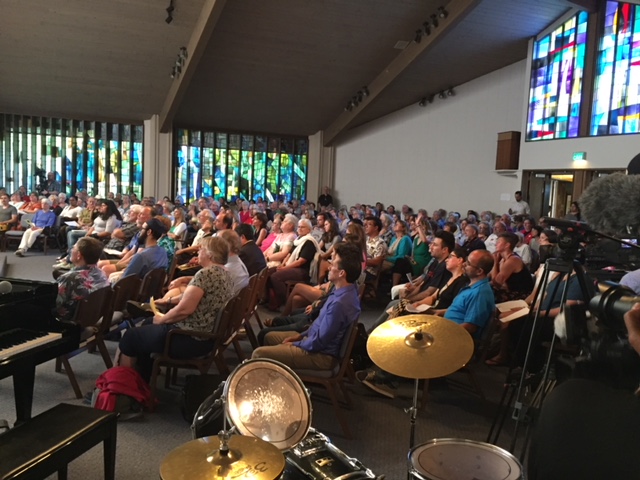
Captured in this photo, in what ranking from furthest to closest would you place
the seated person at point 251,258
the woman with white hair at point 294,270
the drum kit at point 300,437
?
1. the woman with white hair at point 294,270
2. the seated person at point 251,258
3. the drum kit at point 300,437

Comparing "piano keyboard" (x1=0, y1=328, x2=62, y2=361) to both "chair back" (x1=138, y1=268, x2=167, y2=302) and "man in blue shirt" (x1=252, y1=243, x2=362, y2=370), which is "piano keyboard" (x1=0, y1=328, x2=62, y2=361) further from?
"chair back" (x1=138, y1=268, x2=167, y2=302)

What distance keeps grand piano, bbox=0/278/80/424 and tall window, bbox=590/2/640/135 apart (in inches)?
393

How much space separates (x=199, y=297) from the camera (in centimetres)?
340

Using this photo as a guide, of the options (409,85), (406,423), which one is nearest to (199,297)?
(406,423)

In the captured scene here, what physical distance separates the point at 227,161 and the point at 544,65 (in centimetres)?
1017

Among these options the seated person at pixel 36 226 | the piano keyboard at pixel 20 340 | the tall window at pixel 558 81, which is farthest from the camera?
the tall window at pixel 558 81

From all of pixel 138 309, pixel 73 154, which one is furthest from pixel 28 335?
pixel 73 154

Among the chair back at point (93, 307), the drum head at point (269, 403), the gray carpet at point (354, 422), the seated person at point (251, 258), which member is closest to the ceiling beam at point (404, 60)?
the seated person at point (251, 258)

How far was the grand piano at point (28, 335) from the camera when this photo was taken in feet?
8.12

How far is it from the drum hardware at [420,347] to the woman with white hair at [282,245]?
4.24 metres

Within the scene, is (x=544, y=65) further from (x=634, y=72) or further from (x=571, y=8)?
(x=634, y=72)

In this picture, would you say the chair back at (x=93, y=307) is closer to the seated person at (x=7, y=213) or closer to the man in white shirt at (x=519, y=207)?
the seated person at (x=7, y=213)

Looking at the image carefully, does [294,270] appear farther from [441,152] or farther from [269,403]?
[441,152]

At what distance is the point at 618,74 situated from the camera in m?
9.89
